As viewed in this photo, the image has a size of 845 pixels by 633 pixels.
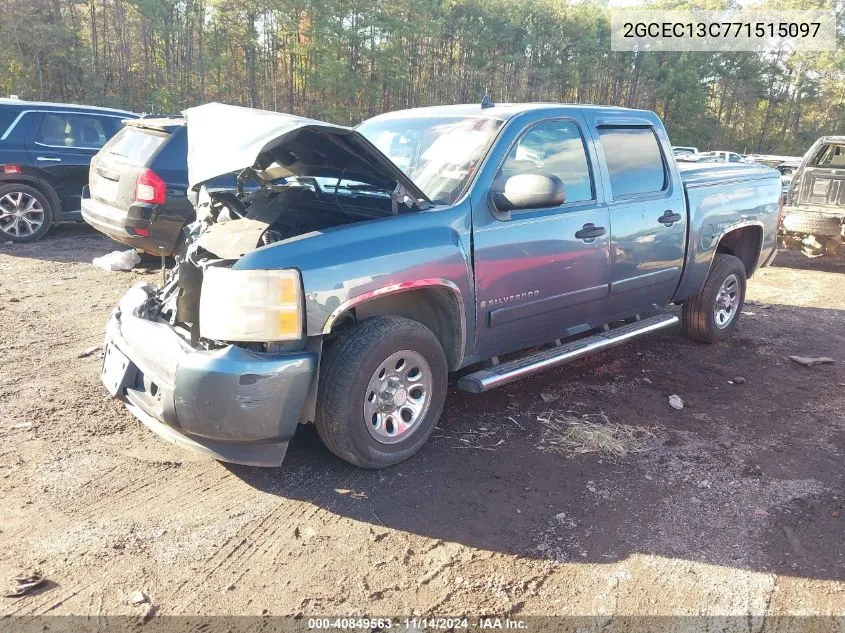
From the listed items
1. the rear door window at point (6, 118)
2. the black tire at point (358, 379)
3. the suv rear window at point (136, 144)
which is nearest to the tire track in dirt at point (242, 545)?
the black tire at point (358, 379)

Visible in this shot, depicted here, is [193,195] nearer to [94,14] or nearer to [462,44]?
[94,14]

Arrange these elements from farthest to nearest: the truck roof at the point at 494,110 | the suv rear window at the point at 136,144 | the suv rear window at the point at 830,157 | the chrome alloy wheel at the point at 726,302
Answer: the suv rear window at the point at 830,157, the suv rear window at the point at 136,144, the chrome alloy wheel at the point at 726,302, the truck roof at the point at 494,110

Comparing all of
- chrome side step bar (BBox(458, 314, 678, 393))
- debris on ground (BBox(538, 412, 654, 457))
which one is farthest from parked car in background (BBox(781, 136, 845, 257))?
debris on ground (BBox(538, 412, 654, 457))

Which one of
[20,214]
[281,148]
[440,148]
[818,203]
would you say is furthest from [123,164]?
[818,203]

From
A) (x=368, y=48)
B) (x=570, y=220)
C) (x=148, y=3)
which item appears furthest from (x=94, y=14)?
(x=570, y=220)

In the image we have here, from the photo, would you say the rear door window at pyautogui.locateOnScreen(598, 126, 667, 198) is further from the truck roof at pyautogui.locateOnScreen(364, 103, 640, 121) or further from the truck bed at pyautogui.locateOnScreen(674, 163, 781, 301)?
the truck bed at pyautogui.locateOnScreen(674, 163, 781, 301)

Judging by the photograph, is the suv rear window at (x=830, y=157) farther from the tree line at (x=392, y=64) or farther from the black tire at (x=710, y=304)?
the tree line at (x=392, y=64)

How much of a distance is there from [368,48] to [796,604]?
3328 centimetres

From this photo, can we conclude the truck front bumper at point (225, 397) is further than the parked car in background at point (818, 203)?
No

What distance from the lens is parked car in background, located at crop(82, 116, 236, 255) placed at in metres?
6.82

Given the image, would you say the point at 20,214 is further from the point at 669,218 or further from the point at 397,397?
the point at 669,218

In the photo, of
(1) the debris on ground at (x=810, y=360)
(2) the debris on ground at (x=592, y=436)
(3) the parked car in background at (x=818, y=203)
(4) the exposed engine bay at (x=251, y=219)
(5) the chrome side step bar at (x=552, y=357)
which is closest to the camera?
(4) the exposed engine bay at (x=251, y=219)

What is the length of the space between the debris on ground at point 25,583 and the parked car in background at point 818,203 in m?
10.5

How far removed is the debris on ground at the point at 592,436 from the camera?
152 inches
